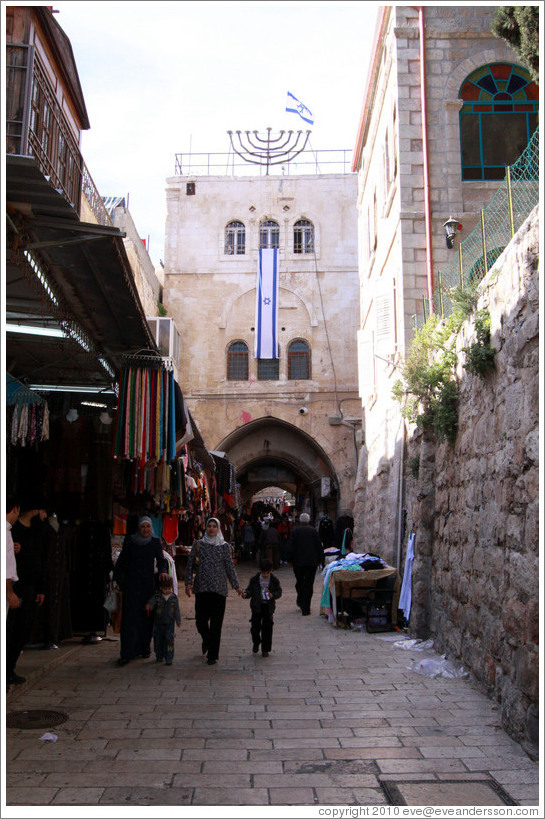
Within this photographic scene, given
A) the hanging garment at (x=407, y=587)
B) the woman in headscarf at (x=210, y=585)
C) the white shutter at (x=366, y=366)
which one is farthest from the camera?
the white shutter at (x=366, y=366)

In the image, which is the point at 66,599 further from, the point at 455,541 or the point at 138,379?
the point at 455,541

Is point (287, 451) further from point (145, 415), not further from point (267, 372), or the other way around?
point (145, 415)

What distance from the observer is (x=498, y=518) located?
5.56 m

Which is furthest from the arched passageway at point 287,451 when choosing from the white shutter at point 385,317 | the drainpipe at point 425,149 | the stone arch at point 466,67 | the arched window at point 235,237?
the stone arch at point 466,67

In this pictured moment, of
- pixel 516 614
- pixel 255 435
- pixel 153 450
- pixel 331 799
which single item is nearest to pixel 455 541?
pixel 516 614

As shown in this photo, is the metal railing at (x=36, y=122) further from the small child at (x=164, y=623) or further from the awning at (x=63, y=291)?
the small child at (x=164, y=623)

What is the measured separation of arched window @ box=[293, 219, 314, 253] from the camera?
2450cm

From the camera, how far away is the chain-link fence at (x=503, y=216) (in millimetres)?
6785

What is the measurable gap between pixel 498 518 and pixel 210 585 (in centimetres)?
306

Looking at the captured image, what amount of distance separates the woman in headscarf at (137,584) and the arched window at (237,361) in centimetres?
1649

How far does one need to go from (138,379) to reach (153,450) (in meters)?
0.72

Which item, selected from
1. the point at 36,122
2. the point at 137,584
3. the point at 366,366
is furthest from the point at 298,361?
the point at 36,122

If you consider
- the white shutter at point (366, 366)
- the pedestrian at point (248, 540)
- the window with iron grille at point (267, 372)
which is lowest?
the pedestrian at point (248, 540)

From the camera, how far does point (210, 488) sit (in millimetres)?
15875
